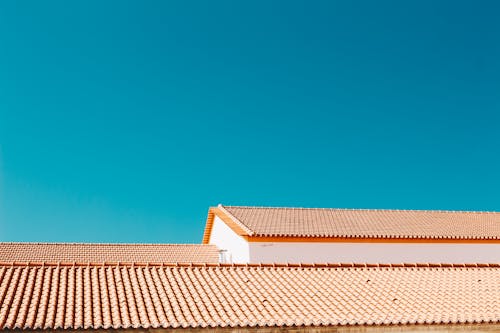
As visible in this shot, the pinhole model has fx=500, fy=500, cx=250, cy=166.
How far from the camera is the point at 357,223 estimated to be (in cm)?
2162

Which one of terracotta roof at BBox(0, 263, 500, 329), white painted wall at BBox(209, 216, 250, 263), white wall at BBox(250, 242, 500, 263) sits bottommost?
→ terracotta roof at BBox(0, 263, 500, 329)

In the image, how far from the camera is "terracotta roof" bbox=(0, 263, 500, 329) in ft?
28.1

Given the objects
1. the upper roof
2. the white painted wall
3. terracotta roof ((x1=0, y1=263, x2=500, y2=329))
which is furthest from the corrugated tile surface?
terracotta roof ((x1=0, y1=263, x2=500, y2=329))

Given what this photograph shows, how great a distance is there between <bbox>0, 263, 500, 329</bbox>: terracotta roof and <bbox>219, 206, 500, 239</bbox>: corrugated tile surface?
23.7 ft

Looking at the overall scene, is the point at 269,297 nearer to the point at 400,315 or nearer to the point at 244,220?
the point at 400,315

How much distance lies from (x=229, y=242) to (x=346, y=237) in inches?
198

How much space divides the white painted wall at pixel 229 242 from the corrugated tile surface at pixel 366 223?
73 centimetres

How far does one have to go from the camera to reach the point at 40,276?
33.5 ft

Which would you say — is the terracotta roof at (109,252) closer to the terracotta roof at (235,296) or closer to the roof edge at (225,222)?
the roof edge at (225,222)

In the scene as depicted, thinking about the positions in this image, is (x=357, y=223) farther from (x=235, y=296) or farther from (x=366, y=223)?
(x=235, y=296)

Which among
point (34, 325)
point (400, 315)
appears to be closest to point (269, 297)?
point (400, 315)

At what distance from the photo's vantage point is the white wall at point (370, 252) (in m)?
19.0

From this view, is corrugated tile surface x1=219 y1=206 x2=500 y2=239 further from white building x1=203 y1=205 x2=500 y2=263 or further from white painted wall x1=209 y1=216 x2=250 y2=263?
white painted wall x1=209 y1=216 x2=250 y2=263

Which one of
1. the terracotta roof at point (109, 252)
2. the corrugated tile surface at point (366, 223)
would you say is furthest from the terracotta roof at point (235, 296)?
the terracotta roof at point (109, 252)
